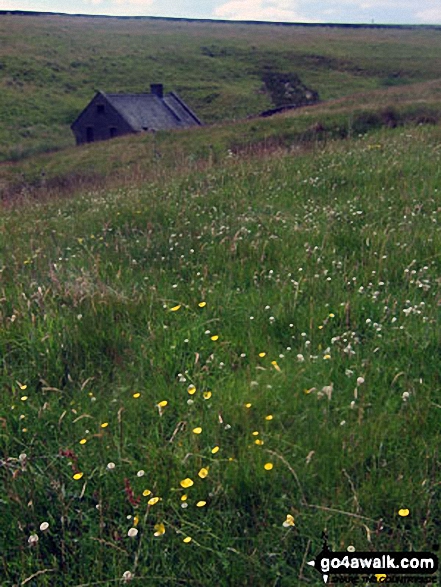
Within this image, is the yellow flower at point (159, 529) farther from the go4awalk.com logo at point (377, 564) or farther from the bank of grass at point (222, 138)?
the bank of grass at point (222, 138)

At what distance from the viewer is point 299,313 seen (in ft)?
15.4

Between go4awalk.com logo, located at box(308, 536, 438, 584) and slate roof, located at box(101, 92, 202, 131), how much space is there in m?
60.1

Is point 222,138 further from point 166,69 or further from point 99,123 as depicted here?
point 166,69

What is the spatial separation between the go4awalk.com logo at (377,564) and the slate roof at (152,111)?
60127 mm

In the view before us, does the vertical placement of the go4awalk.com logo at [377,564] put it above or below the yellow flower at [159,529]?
below

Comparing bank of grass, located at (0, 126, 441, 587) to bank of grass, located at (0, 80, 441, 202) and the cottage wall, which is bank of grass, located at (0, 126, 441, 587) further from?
the cottage wall

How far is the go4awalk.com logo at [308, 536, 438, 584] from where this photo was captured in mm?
2537

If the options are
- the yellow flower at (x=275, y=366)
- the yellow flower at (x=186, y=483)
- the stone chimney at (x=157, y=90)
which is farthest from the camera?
the stone chimney at (x=157, y=90)

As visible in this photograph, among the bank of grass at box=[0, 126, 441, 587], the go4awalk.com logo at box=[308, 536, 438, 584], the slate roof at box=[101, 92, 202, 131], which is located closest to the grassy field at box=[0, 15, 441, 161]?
the slate roof at box=[101, 92, 202, 131]

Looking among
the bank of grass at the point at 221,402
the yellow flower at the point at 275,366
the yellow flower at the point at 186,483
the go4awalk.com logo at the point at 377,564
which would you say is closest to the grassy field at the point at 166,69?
the bank of grass at the point at 221,402

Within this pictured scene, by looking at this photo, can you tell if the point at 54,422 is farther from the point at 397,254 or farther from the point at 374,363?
the point at 397,254

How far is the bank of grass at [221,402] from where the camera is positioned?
2.78 meters

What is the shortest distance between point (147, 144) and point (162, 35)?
383 feet

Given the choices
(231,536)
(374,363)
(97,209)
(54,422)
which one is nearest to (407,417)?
(374,363)
